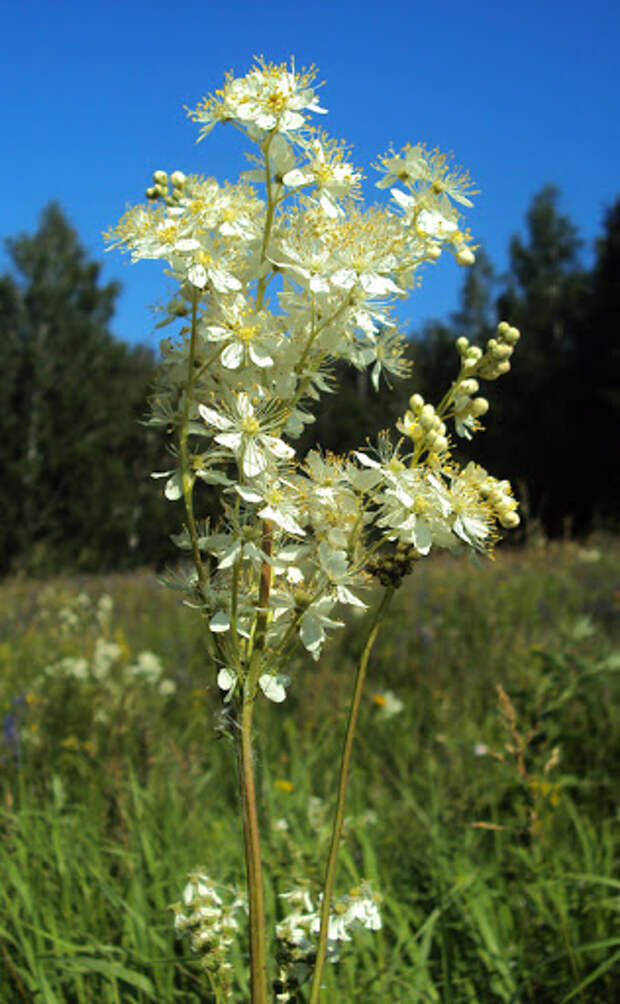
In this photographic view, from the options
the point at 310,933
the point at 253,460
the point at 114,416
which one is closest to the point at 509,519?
the point at 253,460

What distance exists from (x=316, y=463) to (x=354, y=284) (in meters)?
0.29

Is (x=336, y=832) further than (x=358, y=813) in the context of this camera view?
No

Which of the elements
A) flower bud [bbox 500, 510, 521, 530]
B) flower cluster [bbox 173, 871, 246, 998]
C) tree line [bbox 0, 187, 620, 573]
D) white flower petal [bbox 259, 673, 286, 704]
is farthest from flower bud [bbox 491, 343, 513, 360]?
tree line [bbox 0, 187, 620, 573]

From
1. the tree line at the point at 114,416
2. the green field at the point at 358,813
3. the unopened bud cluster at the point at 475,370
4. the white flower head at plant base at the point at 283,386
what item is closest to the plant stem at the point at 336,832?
the white flower head at plant base at the point at 283,386

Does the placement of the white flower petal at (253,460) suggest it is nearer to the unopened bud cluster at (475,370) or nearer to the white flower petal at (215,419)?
the white flower petal at (215,419)

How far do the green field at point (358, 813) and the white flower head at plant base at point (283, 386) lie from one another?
0.20 metres

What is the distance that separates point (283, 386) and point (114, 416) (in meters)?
25.0

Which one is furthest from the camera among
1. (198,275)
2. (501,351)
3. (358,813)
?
(358,813)

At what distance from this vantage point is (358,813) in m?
3.17

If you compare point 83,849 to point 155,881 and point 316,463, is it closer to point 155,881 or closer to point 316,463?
point 155,881

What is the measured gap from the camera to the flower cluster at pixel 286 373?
49.6 inches

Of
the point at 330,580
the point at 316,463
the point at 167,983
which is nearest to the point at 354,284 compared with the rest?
the point at 316,463

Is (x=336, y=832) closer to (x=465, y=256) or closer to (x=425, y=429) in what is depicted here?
(x=425, y=429)

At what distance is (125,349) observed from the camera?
26.9 metres
